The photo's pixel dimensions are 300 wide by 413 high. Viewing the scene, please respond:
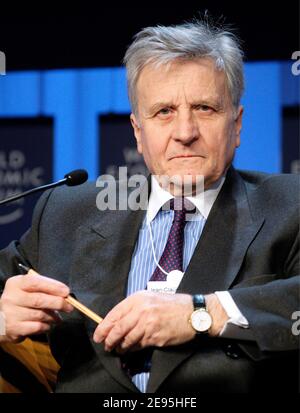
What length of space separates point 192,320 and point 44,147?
92.0 inches

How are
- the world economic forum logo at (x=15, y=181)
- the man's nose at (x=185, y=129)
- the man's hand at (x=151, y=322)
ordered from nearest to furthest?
the man's hand at (x=151, y=322) → the man's nose at (x=185, y=129) → the world economic forum logo at (x=15, y=181)

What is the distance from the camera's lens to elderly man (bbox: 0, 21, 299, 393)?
1.64 m

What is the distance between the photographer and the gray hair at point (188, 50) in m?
1.94

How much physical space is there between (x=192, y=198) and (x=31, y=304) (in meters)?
0.55

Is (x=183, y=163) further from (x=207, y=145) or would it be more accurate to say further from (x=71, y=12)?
(x=71, y=12)

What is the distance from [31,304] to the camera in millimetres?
1672

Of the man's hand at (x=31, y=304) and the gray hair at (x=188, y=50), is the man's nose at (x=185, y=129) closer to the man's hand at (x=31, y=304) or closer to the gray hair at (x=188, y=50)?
the gray hair at (x=188, y=50)

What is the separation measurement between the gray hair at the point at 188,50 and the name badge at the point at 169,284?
50cm

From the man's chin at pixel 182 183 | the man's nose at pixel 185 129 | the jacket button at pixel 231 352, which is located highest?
the man's nose at pixel 185 129

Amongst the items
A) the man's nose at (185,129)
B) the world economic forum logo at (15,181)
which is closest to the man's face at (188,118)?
the man's nose at (185,129)

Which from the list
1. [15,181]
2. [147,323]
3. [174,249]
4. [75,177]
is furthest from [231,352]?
[15,181]

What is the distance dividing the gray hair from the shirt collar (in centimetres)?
24

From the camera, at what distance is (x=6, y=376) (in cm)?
193

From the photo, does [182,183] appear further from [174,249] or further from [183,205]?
[174,249]
